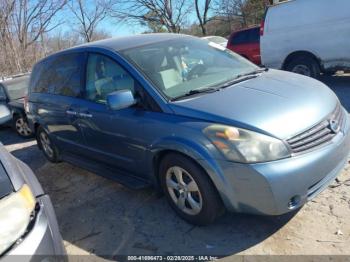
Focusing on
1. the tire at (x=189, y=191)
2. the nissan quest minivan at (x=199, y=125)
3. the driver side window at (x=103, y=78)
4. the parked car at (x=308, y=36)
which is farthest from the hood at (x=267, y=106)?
the parked car at (x=308, y=36)

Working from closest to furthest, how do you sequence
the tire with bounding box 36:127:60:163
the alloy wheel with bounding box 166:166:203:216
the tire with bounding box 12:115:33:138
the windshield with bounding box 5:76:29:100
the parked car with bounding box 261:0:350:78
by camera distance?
the alloy wheel with bounding box 166:166:203:216 → the tire with bounding box 36:127:60:163 → the parked car with bounding box 261:0:350:78 → the tire with bounding box 12:115:33:138 → the windshield with bounding box 5:76:29:100

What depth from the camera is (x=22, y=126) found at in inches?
322

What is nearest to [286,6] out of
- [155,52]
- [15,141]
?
[155,52]

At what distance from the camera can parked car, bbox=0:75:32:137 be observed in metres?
8.17

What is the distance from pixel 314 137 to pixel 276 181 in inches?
20.8

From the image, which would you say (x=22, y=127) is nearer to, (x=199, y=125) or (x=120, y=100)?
(x=120, y=100)

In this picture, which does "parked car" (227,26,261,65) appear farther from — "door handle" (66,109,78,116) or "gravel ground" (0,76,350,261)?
"gravel ground" (0,76,350,261)

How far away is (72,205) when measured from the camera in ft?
14.1

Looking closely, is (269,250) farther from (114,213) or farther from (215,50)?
(215,50)

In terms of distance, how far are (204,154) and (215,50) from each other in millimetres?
1814

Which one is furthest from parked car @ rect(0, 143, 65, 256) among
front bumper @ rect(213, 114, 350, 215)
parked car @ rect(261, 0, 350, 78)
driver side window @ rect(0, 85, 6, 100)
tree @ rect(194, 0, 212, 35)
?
tree @ rect(194, 0, 212, 35)

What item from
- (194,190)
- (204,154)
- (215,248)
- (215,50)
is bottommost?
(215,248)

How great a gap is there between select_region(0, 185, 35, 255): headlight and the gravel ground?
3.98ft

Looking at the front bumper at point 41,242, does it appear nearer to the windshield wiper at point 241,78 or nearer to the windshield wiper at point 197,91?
the windshield wiper at point 197,91
